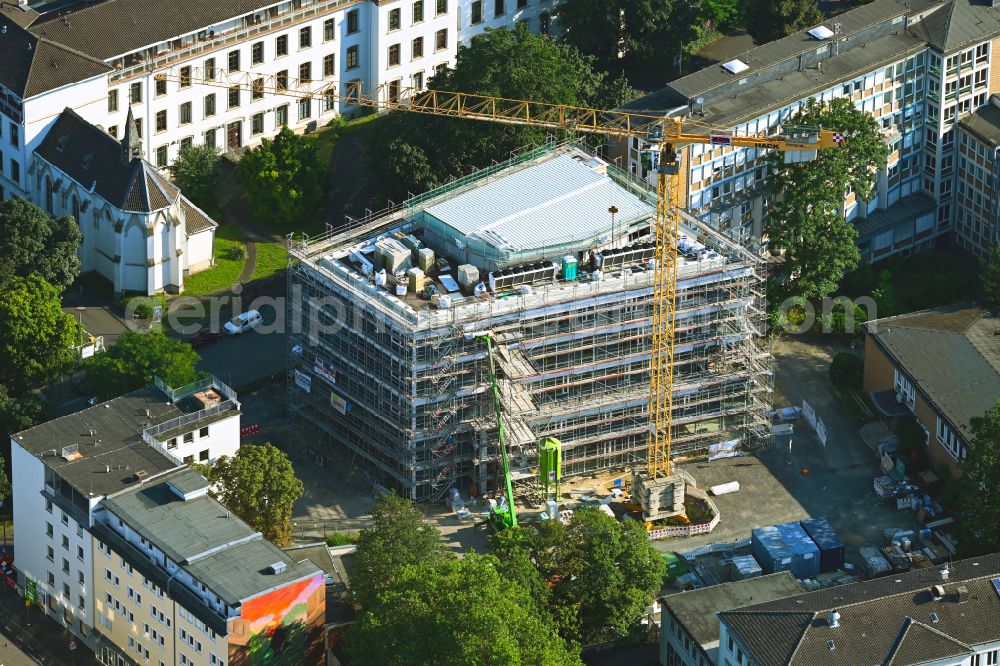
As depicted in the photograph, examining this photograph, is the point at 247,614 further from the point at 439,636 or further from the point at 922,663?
the point at 922,663

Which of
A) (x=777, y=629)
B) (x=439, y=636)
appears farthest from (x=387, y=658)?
(x=777, y=629)

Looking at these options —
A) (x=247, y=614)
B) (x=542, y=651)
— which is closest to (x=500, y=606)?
(x=542, y=651)

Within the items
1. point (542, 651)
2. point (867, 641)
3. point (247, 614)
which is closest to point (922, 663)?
point (867, 641)

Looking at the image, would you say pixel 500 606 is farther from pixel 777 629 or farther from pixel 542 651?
pixel 777 629

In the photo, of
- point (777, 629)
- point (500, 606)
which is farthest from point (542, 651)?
point (777, 629)

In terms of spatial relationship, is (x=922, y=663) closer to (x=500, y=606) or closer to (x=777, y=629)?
(x=777, y=629)

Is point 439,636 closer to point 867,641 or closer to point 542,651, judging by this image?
point 542,651
